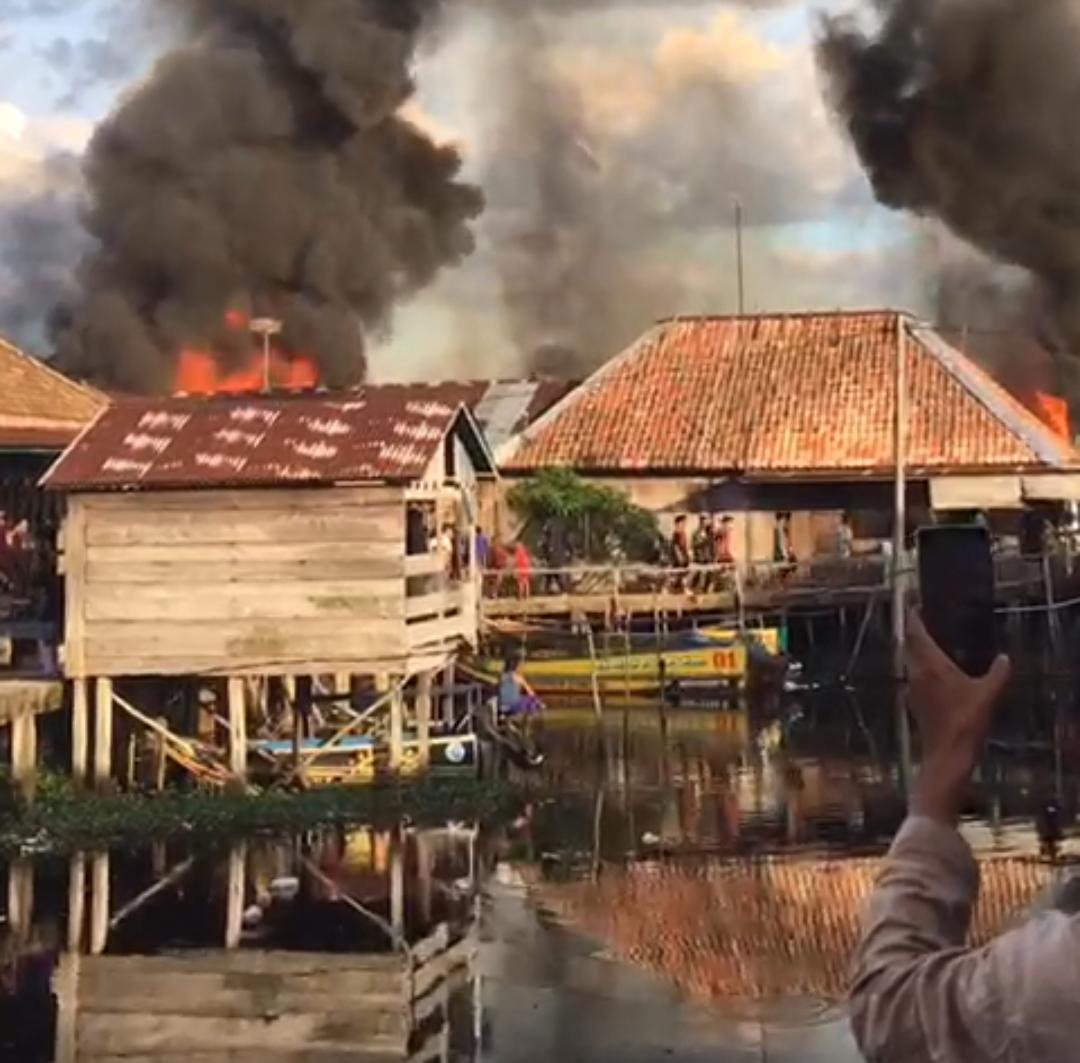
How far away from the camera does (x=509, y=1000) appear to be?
11.8 metres

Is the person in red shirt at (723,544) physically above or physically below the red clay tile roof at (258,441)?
above

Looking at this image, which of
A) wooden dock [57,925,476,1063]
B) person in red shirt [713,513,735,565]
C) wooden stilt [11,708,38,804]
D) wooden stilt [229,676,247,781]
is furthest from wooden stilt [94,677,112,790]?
person in red shirt [713,513,735,565]

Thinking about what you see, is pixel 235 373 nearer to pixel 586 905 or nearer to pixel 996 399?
pixel 996 399

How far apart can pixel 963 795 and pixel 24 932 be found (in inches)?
505

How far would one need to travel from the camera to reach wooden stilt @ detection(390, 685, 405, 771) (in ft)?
59.1

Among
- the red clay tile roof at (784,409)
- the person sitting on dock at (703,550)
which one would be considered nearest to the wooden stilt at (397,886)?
the person sitting on dock at (703,550)

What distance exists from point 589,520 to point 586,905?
18.6 metres

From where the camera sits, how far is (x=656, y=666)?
94.4 feet

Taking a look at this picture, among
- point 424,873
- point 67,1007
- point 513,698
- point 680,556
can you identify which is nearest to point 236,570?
point 424,873

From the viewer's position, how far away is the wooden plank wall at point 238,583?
17547mm

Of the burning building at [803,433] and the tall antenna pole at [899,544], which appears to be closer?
the tall antenna pole at [899,544]

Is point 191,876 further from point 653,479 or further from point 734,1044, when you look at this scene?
point 653,479

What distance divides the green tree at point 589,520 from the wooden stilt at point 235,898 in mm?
16601

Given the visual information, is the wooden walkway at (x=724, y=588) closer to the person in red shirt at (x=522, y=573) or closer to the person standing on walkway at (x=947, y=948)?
the person in red shirt at (x=522, y=573)
